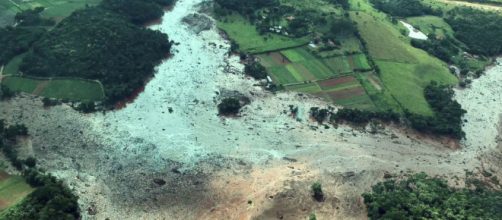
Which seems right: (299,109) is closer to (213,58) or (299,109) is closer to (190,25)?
(213,58)

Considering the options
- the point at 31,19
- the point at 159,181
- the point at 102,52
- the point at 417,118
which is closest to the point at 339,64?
the point at 417,118

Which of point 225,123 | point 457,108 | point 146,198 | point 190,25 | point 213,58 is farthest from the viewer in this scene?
point 190,25

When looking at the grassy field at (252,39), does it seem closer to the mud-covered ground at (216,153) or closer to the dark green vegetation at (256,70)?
the dark green vegetation at (256,70)

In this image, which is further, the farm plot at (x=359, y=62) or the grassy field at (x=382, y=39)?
the grassy field at (x=382, y=39)

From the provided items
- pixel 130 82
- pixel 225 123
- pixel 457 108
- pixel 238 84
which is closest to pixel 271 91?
pixel 238 84

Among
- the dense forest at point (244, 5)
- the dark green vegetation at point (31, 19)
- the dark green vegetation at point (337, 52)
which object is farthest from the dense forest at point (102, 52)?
the dense forest at point (244, 5)

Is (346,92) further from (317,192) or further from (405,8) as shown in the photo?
(405,8)
